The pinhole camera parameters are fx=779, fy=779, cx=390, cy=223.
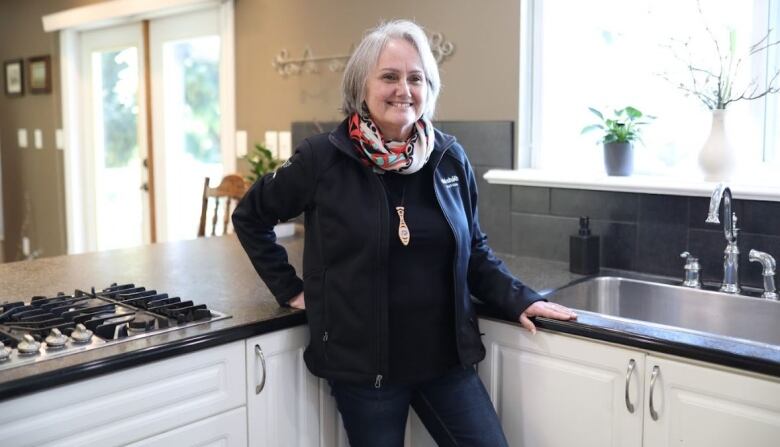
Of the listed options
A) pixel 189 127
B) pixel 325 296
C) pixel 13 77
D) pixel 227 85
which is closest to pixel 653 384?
→ pixel 325 296

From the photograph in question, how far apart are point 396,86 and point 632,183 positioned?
845 millimetres

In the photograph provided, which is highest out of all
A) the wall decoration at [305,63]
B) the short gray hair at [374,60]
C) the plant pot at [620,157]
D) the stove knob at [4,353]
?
the wall decoration at [305,63]

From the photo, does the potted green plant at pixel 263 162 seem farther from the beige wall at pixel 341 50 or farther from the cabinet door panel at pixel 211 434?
the cabinet door panel at pixel 211 434

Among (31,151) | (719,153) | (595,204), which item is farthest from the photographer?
(31,151)

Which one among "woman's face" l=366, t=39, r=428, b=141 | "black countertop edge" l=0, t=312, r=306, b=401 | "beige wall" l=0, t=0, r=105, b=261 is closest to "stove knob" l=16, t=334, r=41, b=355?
"black countertop edge" l=0, t=312, r=306, b=401

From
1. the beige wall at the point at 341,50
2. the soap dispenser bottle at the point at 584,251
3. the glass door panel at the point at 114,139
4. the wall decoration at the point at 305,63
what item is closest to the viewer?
the soap dispenser bottle at the point at 584,251

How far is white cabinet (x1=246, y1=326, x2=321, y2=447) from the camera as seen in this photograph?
69.1 inches

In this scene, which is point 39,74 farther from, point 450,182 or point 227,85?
point 450,182

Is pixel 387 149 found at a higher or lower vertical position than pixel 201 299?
higher

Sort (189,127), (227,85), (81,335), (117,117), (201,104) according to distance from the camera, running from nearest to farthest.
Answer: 1. (81,335)
2. (227,85)
3. (201,104)
4. (189,127)
5. (117,117)

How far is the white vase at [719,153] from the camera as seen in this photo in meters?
2.08

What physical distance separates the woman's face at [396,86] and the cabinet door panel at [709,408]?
2.40ft

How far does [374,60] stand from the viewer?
1.70 m

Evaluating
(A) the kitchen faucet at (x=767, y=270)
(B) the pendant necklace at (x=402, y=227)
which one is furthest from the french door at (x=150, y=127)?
(A) the kitchen faucet at (x=767, y=270)
